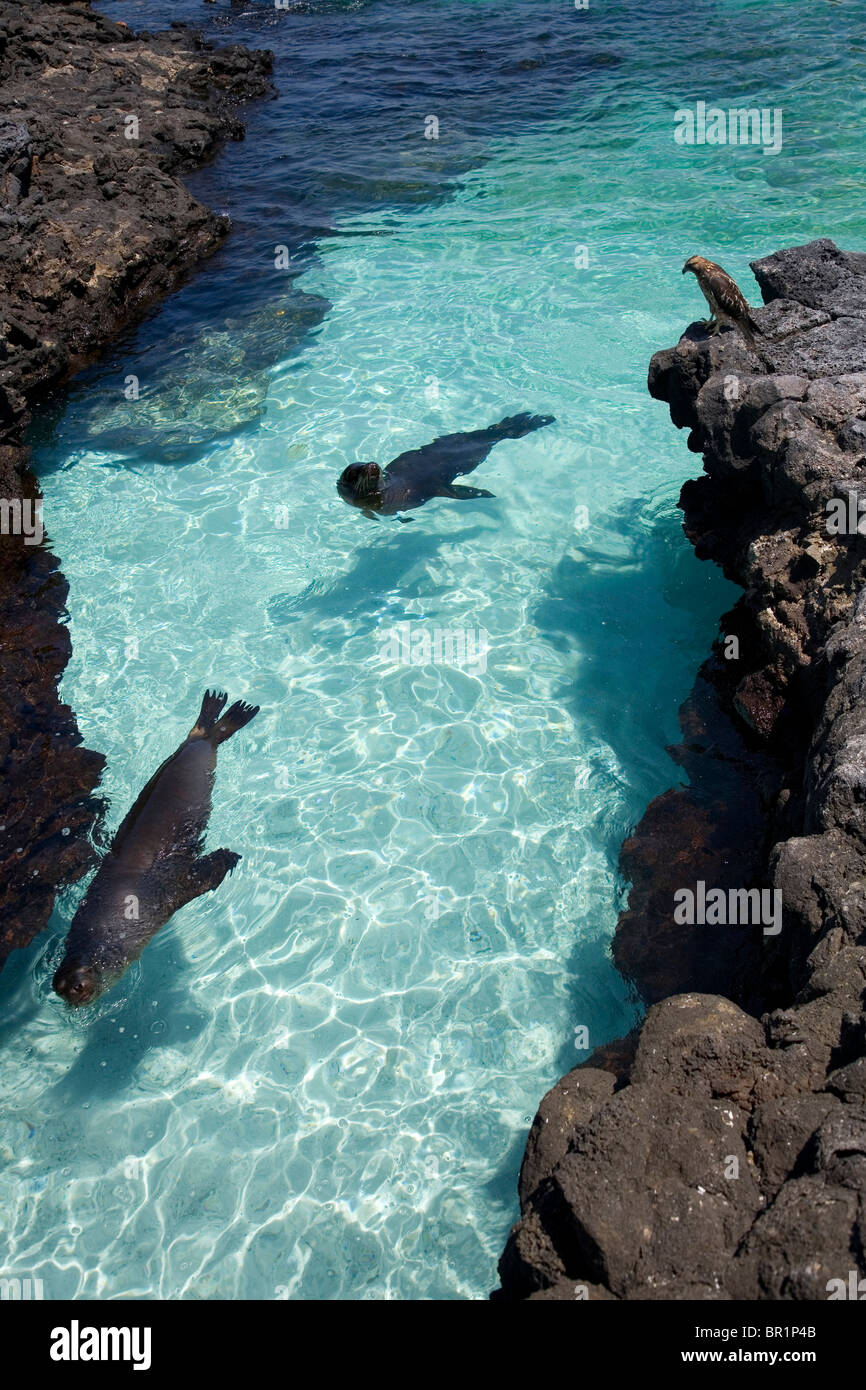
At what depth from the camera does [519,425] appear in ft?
31.7

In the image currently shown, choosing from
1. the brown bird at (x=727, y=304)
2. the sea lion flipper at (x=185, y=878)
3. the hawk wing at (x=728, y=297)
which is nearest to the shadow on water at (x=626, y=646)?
the brown bird at (x=727, y=304)

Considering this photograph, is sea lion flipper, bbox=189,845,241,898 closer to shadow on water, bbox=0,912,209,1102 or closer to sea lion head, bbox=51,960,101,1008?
shadow on water, bbox=0,912,209,1102

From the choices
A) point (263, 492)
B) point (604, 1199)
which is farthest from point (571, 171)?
point (604, 1199)

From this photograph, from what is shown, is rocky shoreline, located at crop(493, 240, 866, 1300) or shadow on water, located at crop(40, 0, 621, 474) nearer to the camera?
rocky shoreline, located at crop(493, 240, 866, 1300)

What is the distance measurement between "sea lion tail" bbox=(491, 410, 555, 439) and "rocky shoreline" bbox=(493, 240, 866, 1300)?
226 cm

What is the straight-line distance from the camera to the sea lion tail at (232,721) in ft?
22.9

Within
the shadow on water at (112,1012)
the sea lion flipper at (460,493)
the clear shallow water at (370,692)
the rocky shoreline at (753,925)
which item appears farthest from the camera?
the sea lion flipper at (460,493)

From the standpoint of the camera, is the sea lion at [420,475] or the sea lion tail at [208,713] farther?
the sea lion at [420,475]

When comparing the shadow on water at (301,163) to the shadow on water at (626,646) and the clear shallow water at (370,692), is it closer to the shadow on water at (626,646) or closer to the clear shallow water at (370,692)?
the clear shallow water at (370,692)

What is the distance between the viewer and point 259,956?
5902mm

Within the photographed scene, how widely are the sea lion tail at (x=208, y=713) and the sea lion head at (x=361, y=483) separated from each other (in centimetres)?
194

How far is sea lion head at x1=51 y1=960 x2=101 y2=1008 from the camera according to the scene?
16.7ft

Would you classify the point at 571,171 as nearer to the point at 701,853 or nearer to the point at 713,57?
the point at 713,57

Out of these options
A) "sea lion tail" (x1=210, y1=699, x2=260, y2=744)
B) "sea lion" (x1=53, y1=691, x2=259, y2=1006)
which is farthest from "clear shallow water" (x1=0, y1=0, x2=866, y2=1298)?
"sea lion" (x1=53, y1=691, x2=259, y2=1006)
